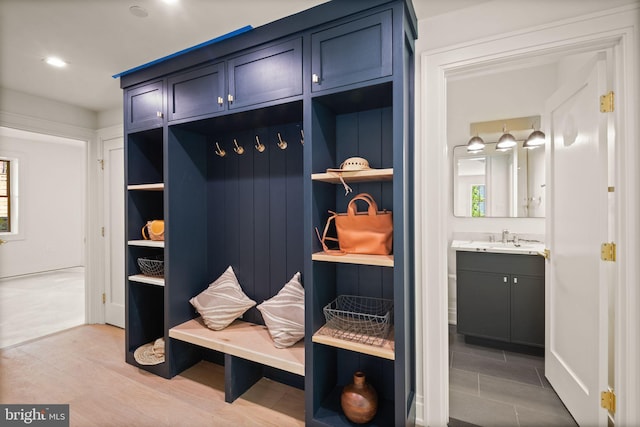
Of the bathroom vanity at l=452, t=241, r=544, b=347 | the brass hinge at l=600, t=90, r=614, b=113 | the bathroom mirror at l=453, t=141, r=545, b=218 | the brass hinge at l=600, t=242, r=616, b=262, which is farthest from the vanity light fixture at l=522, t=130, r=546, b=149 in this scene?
the brass hinge at l=600, t=242, r=616, b=262

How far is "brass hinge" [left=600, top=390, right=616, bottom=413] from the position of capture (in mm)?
1524

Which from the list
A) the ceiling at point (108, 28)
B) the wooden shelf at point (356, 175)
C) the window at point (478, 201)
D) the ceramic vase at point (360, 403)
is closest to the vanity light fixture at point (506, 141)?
the window at point (478, 201)

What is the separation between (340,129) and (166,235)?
147 centimetres

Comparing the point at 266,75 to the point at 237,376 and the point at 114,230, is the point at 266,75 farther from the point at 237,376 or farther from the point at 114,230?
the point at 114,230

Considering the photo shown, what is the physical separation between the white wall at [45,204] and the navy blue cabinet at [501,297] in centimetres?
680

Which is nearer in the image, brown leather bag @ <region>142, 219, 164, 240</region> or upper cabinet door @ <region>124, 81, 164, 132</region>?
upper cabinet door @ <region>124, 81, 164, 132</region>

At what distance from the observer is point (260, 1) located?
5.59 ft

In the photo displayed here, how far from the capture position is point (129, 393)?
2092 millimetres

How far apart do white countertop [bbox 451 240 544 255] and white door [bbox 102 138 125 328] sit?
11.8 feet

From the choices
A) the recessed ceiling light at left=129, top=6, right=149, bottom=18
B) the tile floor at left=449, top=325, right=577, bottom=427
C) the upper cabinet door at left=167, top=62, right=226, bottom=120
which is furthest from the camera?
the upper cabinet door at left=167, top=62, right=226, bottom=120

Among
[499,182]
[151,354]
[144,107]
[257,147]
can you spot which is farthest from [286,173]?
[499,182]

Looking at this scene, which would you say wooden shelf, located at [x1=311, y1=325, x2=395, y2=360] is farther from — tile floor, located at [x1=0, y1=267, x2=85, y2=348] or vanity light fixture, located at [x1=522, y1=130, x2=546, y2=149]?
tile floor, located at [x1=0, y1=267, x2=85, y2=348]

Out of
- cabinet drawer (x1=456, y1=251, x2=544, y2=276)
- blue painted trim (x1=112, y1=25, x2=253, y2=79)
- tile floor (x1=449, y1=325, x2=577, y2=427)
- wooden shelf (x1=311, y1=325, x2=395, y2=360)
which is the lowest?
tile floor (x1=449, y1=325, x2=577, y2=427)

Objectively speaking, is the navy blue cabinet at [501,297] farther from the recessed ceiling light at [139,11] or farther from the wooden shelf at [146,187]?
the recessed ceiling light at [139,11]
